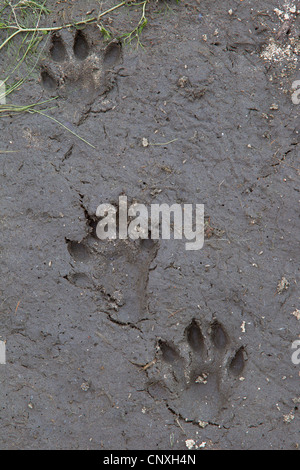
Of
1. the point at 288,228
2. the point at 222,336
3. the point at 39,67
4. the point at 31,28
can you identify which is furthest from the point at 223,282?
the point at 31,28

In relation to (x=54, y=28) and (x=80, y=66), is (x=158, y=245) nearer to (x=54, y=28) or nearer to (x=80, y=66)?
(x=80, y=66)

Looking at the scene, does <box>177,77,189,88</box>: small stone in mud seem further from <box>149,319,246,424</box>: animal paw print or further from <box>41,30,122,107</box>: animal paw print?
<box>149,319,246,424</box>: animal paw print

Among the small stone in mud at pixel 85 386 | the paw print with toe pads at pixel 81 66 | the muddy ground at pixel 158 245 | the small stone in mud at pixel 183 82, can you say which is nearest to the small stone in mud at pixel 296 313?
the muddy ground at pixel 158 245

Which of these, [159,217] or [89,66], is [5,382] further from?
[89,66]

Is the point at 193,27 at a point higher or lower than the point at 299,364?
higher

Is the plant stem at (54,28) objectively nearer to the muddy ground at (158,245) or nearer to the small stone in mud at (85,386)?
the muddy ground at (158,245)

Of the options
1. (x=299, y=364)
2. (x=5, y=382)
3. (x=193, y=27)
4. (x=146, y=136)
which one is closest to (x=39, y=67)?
(x=146, y=136)

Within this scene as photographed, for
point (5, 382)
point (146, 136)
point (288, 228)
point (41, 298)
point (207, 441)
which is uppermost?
point (146, 136)

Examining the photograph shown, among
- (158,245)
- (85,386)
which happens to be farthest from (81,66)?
(85,386)
